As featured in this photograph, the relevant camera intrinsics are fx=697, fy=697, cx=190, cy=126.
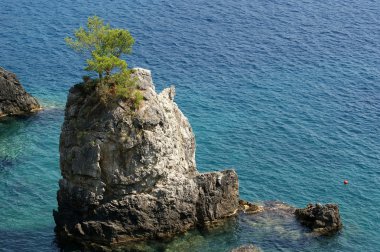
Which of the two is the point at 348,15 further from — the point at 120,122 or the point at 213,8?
the point at 120,122

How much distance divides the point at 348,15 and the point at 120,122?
10494 centimetres

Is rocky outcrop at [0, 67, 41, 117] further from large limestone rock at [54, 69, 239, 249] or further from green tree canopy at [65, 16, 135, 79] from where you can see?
large limestone rock at [54, 69, 239, 249]

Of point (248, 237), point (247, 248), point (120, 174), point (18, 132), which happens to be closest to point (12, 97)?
point (18, 132)

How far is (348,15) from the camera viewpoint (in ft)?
566

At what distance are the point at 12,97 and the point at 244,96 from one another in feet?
141

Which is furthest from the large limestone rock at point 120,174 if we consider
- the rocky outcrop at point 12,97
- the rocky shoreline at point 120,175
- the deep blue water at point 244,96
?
the rocky outcrop at point 12,97

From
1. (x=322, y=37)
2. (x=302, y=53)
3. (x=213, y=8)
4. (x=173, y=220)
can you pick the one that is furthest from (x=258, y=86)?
(x=173, y=220)

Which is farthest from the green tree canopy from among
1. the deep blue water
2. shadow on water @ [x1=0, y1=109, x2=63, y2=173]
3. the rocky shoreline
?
shadow on water @ [x1=0, y1=109, x2=63, y2=173]

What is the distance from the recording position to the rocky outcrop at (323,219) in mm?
92688

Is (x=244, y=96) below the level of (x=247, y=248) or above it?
above

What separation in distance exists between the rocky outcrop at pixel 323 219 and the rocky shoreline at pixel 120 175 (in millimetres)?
16368

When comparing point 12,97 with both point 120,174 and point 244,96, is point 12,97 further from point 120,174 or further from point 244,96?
point 120,174

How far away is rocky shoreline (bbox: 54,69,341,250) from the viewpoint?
8338 centimetres

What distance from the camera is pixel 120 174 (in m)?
84.2
